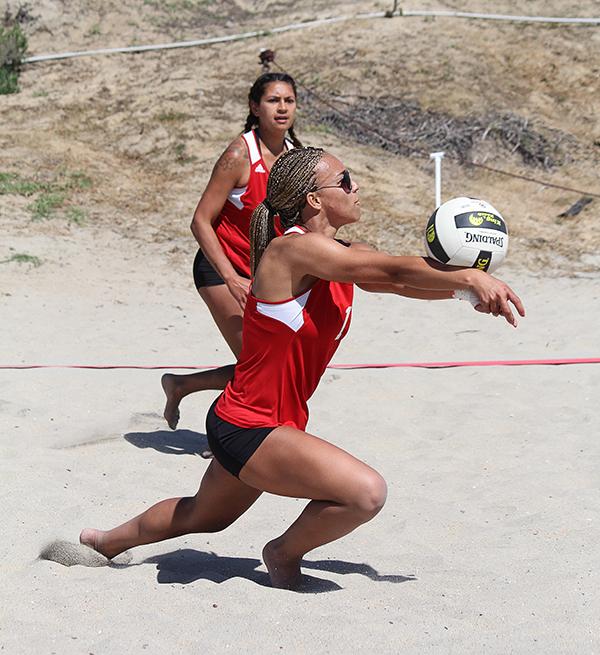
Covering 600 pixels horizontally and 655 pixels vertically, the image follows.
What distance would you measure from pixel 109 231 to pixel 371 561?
6.66m

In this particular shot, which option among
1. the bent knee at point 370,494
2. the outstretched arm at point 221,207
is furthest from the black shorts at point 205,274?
the bent knee at point 370,494

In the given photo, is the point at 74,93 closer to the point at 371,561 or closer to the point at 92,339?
the point at 92,339

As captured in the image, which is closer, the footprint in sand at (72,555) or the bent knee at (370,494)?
the bent knee at (370,494)

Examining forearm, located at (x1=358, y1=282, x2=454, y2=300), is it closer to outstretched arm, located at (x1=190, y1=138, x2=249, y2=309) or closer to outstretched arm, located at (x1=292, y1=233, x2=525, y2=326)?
outstretched arm, located at (x1=292, y1=233, x2=525, y2=326)

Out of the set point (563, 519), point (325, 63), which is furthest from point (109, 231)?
point (563, 519)

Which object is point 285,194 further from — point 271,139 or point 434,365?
point 434,365

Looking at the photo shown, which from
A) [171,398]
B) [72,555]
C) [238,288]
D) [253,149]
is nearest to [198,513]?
[72,555]

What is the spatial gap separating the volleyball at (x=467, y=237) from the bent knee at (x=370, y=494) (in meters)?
0.76

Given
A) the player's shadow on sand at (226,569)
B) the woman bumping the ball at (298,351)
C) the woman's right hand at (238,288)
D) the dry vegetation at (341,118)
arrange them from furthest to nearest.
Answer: the dry vegetation at (341,118), the woman's right hand at (238,288), the player's shadow on sand at (226,569), the woman bumping the ball at (298,351)

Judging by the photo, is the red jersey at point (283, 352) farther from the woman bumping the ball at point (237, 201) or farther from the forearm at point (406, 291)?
the woman bumping the ball at point (237, 201)

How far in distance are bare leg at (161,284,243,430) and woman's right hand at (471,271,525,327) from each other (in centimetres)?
209

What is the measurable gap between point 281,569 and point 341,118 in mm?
9467

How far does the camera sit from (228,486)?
142 inches

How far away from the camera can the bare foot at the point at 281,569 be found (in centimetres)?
363
